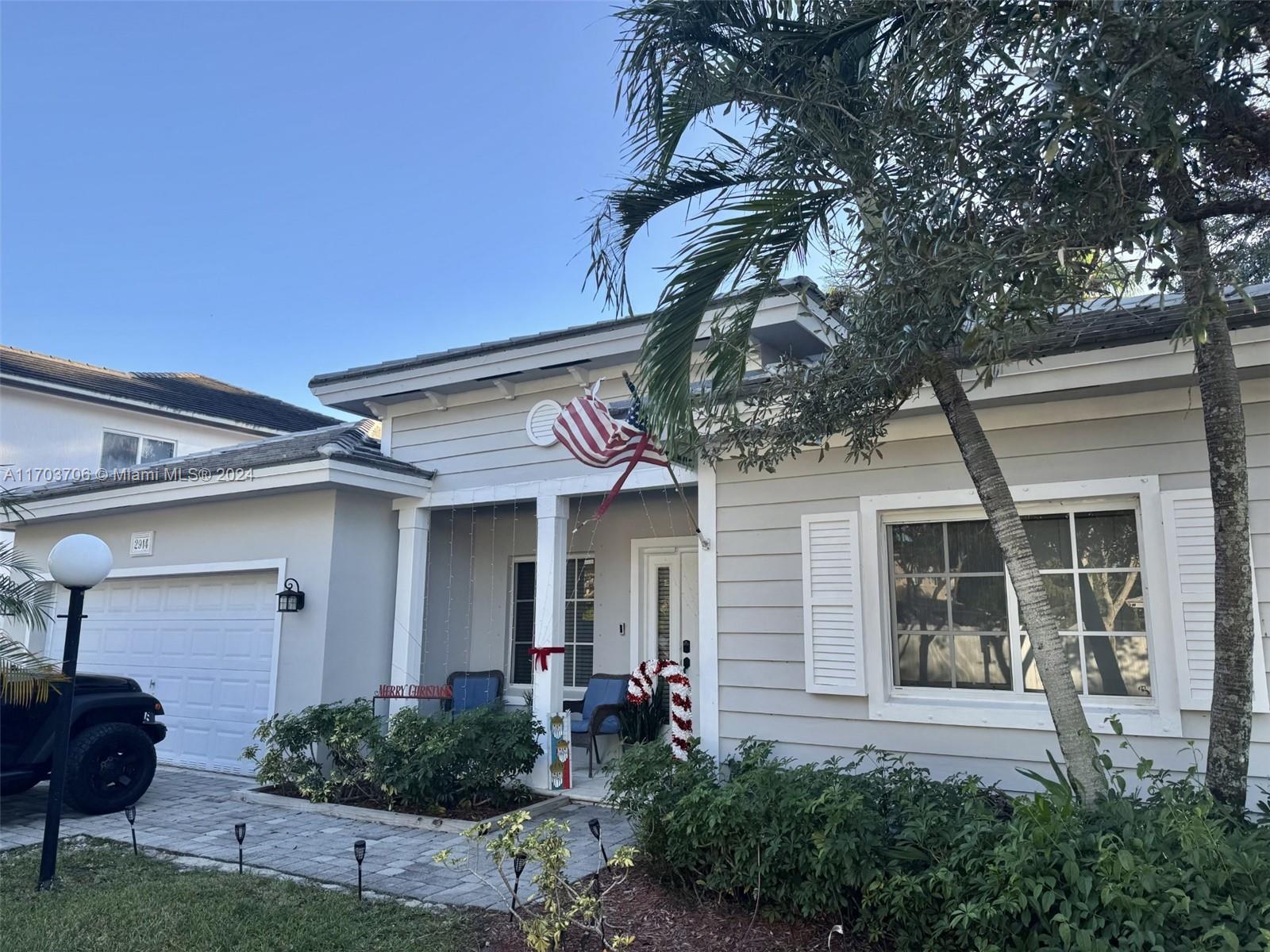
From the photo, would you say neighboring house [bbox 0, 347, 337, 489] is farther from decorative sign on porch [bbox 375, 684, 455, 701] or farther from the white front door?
the white front door

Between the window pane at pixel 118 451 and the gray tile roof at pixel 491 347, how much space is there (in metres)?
9.00

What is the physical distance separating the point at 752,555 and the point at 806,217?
2.61m

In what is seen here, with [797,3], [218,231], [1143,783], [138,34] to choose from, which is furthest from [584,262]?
[218,231]

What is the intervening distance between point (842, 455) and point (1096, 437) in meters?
1.54

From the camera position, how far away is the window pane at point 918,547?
17.1ft

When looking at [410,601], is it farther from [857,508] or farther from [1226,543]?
[1226,543]

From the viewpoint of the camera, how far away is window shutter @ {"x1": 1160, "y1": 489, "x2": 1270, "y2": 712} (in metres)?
4.27

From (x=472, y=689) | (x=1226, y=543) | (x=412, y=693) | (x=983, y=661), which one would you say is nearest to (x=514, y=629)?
(x=472, y=689)

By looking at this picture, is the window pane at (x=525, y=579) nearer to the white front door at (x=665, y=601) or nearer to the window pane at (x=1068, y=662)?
the white front door at (x=665, y=601)

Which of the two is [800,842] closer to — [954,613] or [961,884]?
[961,884]

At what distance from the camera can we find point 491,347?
732 centimetres

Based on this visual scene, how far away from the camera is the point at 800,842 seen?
376cm

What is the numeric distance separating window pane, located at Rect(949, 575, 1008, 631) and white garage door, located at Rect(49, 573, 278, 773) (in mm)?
6429

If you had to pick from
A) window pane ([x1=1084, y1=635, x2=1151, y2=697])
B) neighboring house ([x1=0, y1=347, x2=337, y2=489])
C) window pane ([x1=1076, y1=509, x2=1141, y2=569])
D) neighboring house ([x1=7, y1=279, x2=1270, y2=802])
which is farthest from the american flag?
neighboring house ([x1=0, y1=347, x2=337, y2=489])
